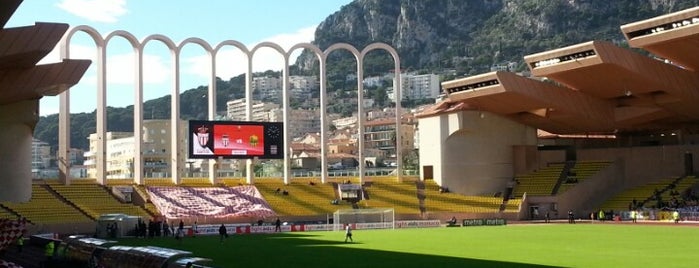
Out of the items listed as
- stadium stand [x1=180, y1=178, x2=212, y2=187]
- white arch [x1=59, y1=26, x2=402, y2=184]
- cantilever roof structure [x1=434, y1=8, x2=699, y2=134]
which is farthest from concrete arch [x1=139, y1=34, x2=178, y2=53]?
cantilever roof structure [x1=434, y1=8, x2=699, y2=134]

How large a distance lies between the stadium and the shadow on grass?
22 cm

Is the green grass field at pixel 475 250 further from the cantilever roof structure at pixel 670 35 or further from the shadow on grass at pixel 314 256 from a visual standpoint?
the cantilever roof structure at pixel 670 35

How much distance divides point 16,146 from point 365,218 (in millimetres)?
23971

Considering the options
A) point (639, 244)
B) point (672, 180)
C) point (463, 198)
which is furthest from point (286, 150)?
point (639, 244)

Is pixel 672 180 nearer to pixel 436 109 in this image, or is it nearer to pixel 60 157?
pixel 436 109

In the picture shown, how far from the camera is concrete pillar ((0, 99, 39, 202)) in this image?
54.7 metres

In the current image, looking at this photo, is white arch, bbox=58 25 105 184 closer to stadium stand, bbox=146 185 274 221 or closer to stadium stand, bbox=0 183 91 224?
stadium stand, bbox=0 183 91 224

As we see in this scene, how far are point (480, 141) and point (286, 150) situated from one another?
16932 millimetres

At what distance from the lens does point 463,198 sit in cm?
7438

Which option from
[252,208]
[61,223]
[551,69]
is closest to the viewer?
[61,223]

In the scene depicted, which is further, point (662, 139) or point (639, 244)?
point (662, 139)

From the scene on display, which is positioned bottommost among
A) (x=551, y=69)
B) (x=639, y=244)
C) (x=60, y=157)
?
(x=639, y=244)

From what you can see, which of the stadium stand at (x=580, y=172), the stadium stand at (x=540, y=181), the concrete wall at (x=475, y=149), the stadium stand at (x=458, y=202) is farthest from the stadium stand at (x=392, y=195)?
the stadium stand at (x=580, y=172)

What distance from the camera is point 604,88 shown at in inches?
2506
